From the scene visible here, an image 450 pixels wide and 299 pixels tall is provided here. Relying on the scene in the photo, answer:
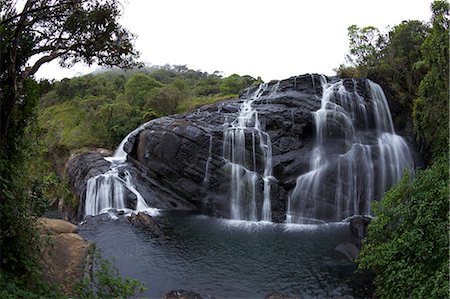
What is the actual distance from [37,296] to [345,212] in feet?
48.6

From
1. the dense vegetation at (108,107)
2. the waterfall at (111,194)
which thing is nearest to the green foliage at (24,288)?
the waterfall at (111,194)

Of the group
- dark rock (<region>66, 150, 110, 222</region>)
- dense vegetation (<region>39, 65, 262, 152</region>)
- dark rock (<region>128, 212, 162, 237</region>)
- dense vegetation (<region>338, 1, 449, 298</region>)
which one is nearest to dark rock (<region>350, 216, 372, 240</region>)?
dense vegetation (<region>338, 1, 449, 298</region>)

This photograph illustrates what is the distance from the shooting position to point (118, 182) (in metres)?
19.3

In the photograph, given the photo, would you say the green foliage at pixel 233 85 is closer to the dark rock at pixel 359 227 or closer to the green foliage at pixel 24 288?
the dark rock at pixel 359 227

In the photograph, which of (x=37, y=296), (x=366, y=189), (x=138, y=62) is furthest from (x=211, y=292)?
(x=366, y=189)

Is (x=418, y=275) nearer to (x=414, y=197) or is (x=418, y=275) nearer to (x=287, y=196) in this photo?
(x=414, y=197)

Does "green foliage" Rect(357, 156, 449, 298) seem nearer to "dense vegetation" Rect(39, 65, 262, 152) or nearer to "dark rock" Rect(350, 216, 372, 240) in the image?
"dark rock" Rect(350, 216, 372, 240)

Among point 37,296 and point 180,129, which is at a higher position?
point 180,129

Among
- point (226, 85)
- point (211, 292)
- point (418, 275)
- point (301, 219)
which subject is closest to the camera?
point (418, 275)

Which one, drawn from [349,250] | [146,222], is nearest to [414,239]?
[349,250]

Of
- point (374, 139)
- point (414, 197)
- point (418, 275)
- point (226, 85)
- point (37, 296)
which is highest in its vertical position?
point (226, 85)

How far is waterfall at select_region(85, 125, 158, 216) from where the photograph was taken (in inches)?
726

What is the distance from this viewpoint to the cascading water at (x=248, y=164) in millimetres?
17859

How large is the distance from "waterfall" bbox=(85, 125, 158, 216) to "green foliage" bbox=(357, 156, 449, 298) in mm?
11944
